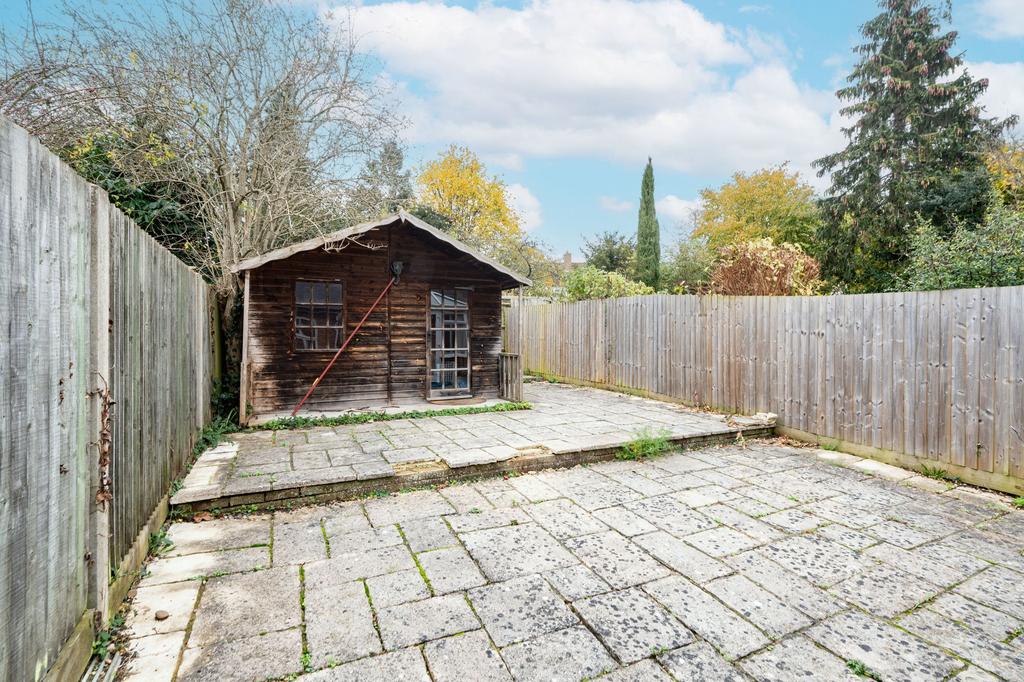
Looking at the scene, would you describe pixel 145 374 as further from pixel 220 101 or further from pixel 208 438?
pixel 220 101

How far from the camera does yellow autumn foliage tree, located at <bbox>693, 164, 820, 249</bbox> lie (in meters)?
21.3

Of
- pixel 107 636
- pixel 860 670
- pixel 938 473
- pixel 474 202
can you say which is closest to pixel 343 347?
pixel 107 636

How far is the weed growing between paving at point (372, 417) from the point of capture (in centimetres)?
612

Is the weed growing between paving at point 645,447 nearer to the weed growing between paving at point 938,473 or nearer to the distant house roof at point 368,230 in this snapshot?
the weed growing between paving at point 938,473

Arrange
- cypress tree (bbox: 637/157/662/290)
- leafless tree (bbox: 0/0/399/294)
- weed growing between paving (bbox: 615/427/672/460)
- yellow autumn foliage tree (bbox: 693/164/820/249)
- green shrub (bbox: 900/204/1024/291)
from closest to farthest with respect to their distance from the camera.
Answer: weed growing between paving (bbox: 615/427/672/460) < green shrub (bbox: 900/204/1024/291) < leafless tree (bbox: 0/0/399/294) < yellow autumn foliage tree (bbox: 693/164/820/249) < cypress tree (bbox: 637/157/662/290)

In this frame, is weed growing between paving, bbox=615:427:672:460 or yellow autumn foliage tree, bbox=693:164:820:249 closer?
weed growing between paving, bbox=615:427:672:460

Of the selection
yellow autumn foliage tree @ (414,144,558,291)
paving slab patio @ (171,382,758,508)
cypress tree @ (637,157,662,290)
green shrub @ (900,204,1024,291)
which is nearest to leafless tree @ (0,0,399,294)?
paving slab patio @ (171,382,758,508)

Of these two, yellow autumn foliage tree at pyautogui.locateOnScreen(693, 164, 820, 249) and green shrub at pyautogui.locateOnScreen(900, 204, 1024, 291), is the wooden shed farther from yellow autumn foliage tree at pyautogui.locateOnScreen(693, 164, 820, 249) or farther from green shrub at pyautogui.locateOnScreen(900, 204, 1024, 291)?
yellow autumn foliage tree at pyautogui.locateOnScreen(693, 164, 820, 249)

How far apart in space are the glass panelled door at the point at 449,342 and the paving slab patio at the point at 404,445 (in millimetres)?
1178

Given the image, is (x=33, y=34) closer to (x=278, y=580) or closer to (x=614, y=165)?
(x=278, y=580)

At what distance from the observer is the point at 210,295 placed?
595 centimetres

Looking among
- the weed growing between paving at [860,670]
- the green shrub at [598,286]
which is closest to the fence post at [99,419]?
the weed growing between paving at [860,670]

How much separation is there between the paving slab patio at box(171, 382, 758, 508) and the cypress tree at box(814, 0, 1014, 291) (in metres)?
12.5

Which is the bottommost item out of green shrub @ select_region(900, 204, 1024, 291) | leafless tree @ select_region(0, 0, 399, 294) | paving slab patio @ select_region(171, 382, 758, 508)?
paving slab patio @ select_region(171, 382, 758, 508)
